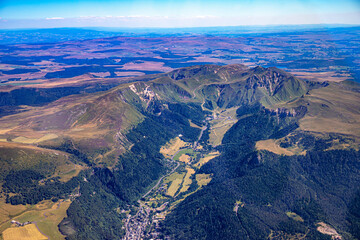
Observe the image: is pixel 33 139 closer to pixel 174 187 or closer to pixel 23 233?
pixel 23 233

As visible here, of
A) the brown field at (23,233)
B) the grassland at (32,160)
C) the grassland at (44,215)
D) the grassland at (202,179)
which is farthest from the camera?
the grassland at (202,179)

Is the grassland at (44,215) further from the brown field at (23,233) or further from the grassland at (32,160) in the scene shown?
the grassland at (32,160)

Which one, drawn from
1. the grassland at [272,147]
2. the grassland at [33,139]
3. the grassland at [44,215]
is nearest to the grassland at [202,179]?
the grassland at [272,147]

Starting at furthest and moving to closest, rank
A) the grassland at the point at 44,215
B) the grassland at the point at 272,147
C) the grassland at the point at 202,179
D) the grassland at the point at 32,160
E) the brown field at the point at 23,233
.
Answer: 1. the grassland at the point at 202,179
2. the grassland at the point at 272,147
3. the grassland at the point at 32,160
4. the grassland at the point at 44,215
5. the brown field at the point at 23,233

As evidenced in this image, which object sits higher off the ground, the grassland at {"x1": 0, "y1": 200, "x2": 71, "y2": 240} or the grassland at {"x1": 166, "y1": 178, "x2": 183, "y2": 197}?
the grassland at {"x1": 0, "y1": 200, "x2": 71, "y2": 240}

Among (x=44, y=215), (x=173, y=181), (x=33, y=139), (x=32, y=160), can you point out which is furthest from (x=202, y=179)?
(x=33, y=139)

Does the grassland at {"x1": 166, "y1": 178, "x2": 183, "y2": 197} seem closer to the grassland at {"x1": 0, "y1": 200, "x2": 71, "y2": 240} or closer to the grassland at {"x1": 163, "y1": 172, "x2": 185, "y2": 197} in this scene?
the grassland at {"x1": 163, "y1": 172, "x2": 185, "y2": 197}

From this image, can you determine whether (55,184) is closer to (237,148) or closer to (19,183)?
(19,183)

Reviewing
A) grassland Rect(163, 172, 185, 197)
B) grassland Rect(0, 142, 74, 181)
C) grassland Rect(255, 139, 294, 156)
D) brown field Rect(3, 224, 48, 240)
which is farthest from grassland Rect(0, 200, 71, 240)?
grassland Rect(255, 139, 294, 156)

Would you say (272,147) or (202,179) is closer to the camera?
(272,147)
